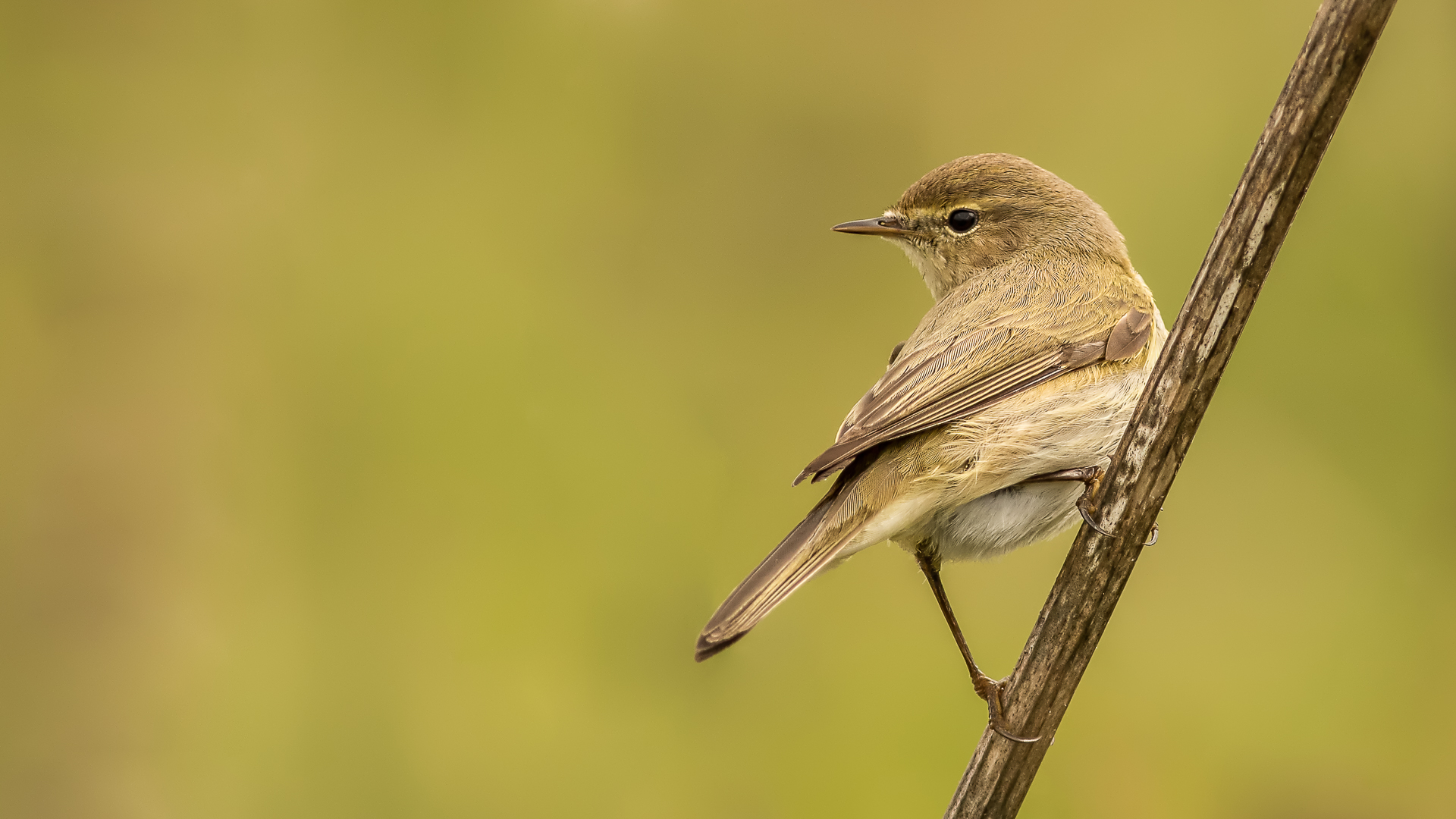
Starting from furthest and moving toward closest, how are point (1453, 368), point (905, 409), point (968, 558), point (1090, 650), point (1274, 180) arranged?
point (1453, 368)
point (968, 558)
point (905, 409)
point (1090, 650)
point (1274, 180)

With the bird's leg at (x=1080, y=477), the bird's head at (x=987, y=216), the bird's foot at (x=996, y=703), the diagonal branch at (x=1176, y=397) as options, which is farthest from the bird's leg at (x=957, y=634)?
the bird's head at (x=987, y=216)

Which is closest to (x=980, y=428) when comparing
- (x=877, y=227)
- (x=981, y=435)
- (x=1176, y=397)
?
(x=981, y=435)

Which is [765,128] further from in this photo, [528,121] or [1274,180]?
[1274,180]

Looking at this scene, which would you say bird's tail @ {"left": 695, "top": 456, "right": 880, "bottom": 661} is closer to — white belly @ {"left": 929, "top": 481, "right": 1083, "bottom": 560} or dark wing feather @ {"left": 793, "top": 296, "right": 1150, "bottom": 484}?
dark wing feather @ {"left": 793, "top": 296, "right": 1150, "bottom": 484}

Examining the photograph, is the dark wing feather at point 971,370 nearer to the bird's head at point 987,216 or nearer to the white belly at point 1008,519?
the white belly at point 1008,519

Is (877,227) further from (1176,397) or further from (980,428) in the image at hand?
(1176,397)

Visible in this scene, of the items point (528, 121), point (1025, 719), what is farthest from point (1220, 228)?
point (528, 121)
